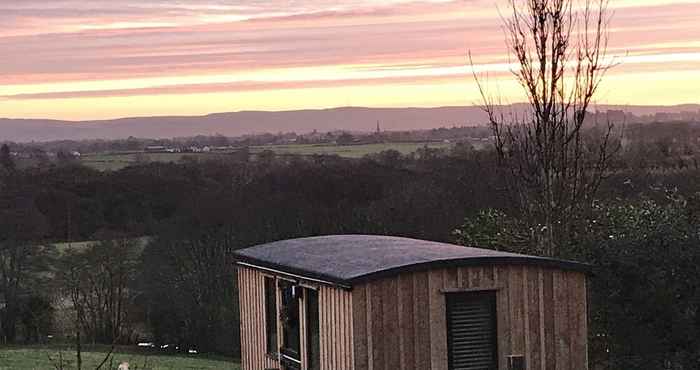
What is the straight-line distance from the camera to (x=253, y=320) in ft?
49.3

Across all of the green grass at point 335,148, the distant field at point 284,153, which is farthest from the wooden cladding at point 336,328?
the green grass at point 335,148

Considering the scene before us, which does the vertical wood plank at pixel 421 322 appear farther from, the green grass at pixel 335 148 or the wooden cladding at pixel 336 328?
the green grass at pixel 335 148

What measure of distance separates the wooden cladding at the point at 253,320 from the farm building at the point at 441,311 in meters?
1.68

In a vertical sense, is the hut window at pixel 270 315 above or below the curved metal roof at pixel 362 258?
below

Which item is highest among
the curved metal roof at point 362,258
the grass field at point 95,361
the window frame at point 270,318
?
the curved metal roof at point 362,258

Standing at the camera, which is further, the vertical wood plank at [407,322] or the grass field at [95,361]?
the grass field at [95,361]

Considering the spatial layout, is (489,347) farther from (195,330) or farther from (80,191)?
(80,191)

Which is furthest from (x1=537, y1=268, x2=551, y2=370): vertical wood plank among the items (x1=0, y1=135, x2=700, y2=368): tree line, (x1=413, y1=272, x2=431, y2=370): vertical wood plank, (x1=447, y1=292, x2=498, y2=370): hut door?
(x1=0, y1=135, x2=700, y2=368): tree line

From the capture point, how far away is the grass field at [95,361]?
29.0 metres

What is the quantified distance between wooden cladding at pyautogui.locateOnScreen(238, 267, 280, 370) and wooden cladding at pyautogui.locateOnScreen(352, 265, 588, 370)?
116 inches

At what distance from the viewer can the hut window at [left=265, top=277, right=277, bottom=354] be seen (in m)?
14.3

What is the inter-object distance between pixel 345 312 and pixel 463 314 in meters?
1.34

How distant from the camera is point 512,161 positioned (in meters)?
17.2

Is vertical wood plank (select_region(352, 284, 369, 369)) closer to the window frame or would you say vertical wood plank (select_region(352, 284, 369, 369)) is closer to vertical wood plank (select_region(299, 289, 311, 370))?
vertical wood plank (select_region(299, 289, 311, 370))
